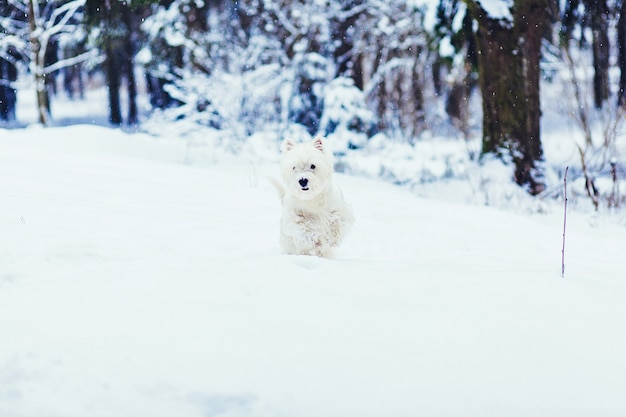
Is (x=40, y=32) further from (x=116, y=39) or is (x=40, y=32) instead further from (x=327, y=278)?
(x=327, y=278)

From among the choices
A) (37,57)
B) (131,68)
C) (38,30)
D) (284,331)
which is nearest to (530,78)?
(284,331)

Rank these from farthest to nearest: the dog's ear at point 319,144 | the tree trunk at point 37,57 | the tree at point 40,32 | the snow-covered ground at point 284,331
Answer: the tree trunk at point 37,57 < the tree at point 40,32 < the dog's ear at point 319,144 < the snow-covered ground at point 284,331

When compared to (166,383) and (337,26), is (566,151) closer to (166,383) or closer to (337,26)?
(337,26)

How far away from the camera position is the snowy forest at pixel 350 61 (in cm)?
1095

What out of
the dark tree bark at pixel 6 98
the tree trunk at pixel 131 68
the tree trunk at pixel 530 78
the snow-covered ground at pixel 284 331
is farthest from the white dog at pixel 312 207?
the dark tree bark at pixel 6 98

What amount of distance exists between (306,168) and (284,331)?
207 centimetres

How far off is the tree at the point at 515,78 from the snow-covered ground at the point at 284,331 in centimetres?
567

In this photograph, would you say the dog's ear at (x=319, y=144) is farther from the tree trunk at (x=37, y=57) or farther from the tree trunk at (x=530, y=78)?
the tree trunk at (x=37, y=57)

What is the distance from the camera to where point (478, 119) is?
97.6 ft

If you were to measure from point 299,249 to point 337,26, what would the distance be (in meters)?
16.0

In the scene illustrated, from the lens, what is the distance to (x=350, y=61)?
20.1 metres

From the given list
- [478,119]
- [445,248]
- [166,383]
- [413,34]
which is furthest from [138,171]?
[478,119]

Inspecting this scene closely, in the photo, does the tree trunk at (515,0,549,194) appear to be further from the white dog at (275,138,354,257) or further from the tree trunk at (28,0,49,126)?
the tree trunk at (28,0,49,126)

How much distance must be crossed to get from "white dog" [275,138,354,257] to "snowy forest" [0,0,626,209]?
5.30 metres
